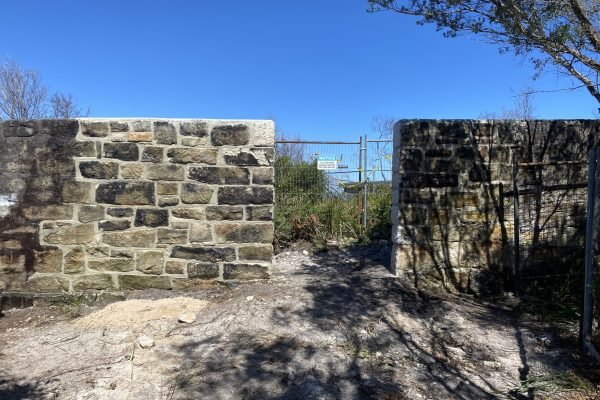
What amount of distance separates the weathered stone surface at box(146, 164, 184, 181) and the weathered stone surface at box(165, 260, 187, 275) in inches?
36.0

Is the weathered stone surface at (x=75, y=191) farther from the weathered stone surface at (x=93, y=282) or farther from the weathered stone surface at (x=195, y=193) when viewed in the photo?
the weathered stone surface at (x=195, y=193)

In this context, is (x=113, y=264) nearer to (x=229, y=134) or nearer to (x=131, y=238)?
(x=131, y=238)

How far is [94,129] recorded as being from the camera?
15.5 feet

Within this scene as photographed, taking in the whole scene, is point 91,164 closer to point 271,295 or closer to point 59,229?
point 59,229

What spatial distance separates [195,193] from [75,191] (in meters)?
1.29

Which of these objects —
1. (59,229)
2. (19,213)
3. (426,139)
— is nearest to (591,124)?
(426,139)

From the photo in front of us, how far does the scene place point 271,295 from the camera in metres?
4.61

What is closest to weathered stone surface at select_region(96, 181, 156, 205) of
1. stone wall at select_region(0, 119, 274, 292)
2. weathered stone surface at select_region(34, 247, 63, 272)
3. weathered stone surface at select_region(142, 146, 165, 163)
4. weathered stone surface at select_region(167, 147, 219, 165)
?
stone wall at select_region(0, 119, 274, 292)

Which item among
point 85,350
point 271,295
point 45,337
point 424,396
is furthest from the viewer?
point 271,295

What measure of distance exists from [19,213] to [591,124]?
647 cm

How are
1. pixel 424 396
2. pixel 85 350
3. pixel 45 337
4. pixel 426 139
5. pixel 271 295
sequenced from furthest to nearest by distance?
pixel 426 139 → pixel 271 295 → pixel 45 337 → pixel 85 350 → pixel 424 396

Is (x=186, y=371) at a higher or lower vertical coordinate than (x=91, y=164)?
lower

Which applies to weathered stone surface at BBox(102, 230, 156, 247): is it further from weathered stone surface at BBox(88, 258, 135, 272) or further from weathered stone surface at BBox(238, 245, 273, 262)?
weathered stone surface at BBox(238, 245, 273, 262)

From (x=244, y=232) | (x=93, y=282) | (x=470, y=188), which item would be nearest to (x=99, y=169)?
(x=93, y=282)
